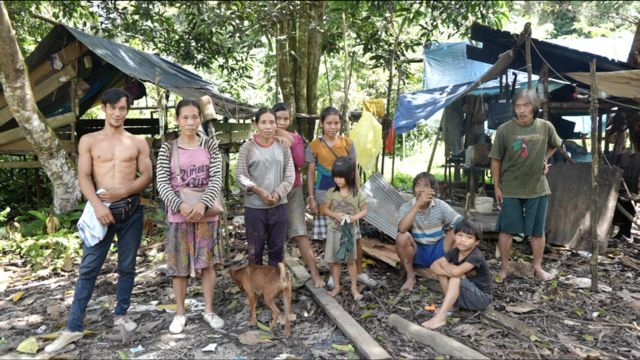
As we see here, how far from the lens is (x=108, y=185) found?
339 centimetres

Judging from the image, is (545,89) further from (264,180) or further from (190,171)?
(190,171)

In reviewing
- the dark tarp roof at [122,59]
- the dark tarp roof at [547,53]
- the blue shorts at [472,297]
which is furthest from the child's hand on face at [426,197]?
the dark tarp roof at [122,59]

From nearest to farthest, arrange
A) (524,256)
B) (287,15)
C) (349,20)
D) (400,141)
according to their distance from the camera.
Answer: (524,256) → (287,15) → (349,20) → (400,141)

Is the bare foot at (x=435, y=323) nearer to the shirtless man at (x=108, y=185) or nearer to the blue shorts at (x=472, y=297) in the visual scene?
the blue shorts at (x=472, y=297)

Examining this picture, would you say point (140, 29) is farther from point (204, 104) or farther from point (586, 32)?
point (586, 32)

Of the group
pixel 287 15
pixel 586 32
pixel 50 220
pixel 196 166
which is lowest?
pixel 50 220

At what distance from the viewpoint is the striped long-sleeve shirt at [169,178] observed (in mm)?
3389

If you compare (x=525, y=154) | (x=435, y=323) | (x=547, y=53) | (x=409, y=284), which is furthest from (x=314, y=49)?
(x=435, y=323)

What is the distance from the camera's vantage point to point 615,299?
4.20 metres

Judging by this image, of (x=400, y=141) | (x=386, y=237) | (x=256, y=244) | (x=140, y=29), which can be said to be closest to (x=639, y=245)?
(x=386, y=237)

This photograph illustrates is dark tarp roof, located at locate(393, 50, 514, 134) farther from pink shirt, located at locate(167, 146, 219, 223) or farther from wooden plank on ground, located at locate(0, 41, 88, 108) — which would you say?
wooden plank on ground, located at locate(0, 41, 88, 108)

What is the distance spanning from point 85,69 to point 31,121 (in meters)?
1.64

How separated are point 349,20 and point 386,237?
397 cm

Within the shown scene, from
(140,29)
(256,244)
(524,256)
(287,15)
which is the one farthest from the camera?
(140,29)
